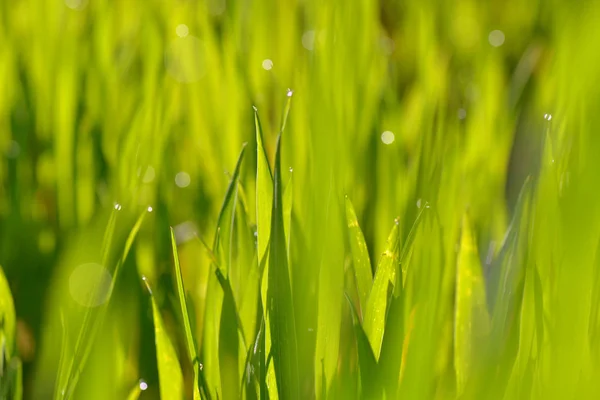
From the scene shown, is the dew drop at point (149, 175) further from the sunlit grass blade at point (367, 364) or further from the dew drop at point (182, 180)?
the sunlit grass blade at point (367, 364)

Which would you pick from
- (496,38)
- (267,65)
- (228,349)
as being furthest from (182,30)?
(228,349)

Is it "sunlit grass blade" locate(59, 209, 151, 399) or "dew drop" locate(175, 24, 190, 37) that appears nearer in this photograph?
"sunlit grass blade" locate(59, 209, 151, 399)

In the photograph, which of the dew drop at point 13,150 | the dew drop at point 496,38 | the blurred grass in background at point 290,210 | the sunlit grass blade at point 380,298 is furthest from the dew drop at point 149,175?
the dew drop at point 496,38

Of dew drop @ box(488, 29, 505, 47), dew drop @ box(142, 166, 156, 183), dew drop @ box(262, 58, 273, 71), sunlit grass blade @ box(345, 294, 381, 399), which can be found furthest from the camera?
dew drop @ box(488, 29, 505, 47)

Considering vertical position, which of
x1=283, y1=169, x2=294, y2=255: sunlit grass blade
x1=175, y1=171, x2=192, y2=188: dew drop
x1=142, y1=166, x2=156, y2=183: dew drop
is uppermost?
x1=175, y1=171, x2=192, y2=188: dew drop

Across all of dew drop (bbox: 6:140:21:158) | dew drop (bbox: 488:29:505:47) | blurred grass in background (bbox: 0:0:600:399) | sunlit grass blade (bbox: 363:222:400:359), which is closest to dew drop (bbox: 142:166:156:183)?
blurred grass in background (bbox: 0:0:600:399)

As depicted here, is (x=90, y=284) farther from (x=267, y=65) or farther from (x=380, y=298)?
(x=267, y=65)

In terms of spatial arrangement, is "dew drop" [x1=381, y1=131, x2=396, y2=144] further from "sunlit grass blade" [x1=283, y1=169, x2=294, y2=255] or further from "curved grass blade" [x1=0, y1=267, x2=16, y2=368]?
"curved grass blade" [x1=0, y1=267, x2=16, y2=368]
